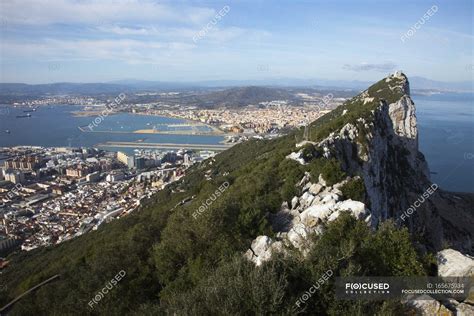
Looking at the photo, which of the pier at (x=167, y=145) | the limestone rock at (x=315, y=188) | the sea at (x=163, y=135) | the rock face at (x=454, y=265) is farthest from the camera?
the pier at (x=167, y=145)

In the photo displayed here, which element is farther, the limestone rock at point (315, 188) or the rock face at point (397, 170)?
the rock face at point (397, 170)

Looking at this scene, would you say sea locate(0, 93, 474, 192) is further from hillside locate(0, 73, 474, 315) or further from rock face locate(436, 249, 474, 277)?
rock face locate(436, 249, 474, 277)

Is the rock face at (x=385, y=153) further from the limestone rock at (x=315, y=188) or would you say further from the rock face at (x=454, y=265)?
the rock face at (x=454, y=265)

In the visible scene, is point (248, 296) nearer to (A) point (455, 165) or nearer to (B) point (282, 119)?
(A) point (455, 165)

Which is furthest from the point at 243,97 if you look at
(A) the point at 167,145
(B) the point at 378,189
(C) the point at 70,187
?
(B) the point at 378,189

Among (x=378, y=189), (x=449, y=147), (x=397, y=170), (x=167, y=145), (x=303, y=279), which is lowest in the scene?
(x=167, y=145)

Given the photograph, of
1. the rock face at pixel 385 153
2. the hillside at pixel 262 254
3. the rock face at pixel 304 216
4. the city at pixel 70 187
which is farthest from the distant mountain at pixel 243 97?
the rock face at pixel 304 216

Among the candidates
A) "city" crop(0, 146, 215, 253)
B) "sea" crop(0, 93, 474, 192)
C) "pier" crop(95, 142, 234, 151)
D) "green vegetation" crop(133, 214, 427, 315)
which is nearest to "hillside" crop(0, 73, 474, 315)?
"green vegetation" crop(133, 214, 427, 315)

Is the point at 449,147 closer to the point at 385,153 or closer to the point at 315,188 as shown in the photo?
the point at 385,153

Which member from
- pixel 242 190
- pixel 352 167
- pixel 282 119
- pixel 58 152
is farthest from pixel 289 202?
pixel 282 119
